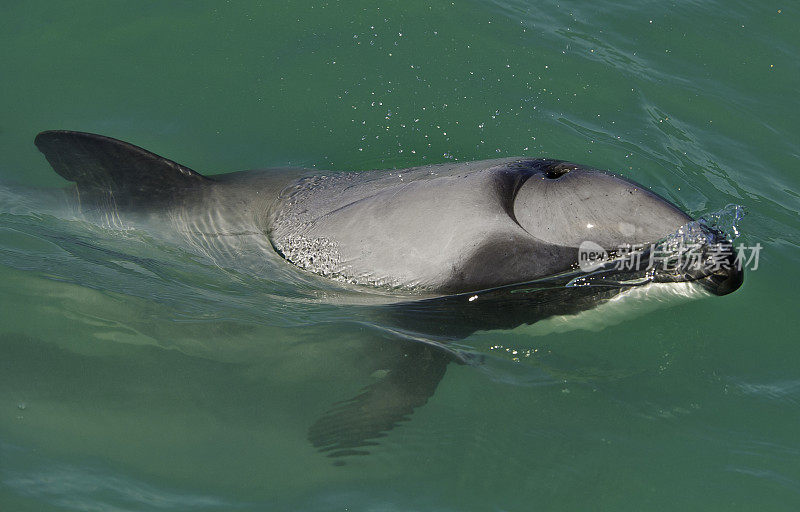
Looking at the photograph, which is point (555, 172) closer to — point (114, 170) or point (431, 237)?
point (431, 237)

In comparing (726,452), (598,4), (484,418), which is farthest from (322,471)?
(598,4)

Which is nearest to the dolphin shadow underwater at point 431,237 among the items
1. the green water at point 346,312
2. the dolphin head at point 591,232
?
the dolphin head at point 591,232

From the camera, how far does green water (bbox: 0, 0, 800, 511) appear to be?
4168 mm

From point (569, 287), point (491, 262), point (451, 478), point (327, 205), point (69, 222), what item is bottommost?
point (451, 478)

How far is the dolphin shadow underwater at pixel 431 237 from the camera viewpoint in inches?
173

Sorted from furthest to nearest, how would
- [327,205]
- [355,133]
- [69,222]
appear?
1. [355,133]
2. [69,222]
3. [327,205]

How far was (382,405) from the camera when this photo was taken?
463cm

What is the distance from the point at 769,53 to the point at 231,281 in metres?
6.93

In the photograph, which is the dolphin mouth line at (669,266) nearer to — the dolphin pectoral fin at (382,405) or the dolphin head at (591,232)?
the dolphin head at (591,232)

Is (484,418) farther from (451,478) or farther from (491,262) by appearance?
(491,262)

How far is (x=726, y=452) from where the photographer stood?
4449 millimetres

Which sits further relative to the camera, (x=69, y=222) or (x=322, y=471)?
(x=69, y=222)

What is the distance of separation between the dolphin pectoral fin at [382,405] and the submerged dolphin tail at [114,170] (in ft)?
6.64

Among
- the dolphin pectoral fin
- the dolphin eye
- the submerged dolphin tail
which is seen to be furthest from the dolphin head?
the submerged dolphin tail
